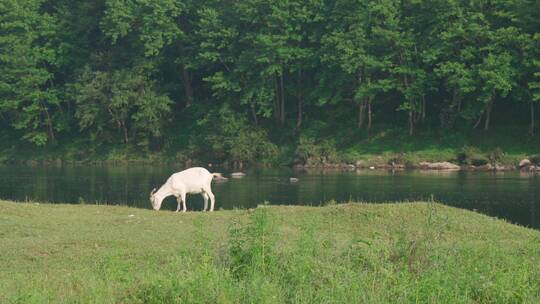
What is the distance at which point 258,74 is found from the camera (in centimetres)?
5150

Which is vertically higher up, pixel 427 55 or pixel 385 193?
pixel 427 55

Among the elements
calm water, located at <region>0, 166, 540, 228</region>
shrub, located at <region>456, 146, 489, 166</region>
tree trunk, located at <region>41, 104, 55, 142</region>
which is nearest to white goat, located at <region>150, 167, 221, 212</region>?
calm water, located at <region>0, 166, 540, 228</region>

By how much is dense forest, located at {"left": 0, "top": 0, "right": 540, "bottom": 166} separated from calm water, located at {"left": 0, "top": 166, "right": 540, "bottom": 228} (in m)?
6.73

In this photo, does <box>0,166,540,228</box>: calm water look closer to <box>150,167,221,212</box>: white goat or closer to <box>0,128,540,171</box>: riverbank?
<box>150,167,221,212</box>: white goat

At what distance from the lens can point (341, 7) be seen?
49469mm

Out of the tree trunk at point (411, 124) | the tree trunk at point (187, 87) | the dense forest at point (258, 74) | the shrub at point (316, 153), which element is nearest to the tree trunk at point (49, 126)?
the dense forest at point (258, 74)

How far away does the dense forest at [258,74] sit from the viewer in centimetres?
4484

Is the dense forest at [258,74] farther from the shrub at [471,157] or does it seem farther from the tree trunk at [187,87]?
the shrub at [471,157]

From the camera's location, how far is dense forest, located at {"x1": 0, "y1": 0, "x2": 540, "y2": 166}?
44.8 m

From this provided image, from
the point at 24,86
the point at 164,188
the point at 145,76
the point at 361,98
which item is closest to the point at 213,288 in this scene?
the point at 164,188

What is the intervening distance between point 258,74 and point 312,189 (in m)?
20.4

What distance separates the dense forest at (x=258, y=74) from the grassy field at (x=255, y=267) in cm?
3015

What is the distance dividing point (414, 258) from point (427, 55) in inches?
1333

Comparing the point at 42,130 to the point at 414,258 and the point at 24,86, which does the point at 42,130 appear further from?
the point at 414,258
